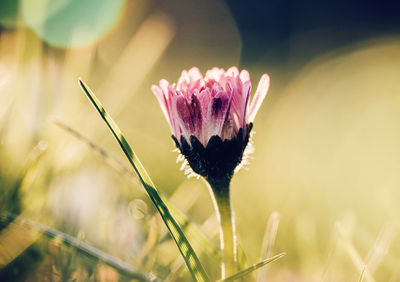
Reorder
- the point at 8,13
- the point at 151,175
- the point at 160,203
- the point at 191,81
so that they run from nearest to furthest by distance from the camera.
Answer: the point at 160,203 → the point at 191,81 → the point at 151,175 → the point at 8,13

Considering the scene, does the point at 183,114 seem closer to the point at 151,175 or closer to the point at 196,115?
the point at 196,115

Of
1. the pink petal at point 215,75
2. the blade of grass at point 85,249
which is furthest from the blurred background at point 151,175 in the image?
the pink petal at point 215,75

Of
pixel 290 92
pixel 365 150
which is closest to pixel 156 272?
pixel 365 150

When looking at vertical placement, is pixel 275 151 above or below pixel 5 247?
above

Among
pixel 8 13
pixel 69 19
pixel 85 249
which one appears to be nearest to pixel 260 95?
pixel 85 249

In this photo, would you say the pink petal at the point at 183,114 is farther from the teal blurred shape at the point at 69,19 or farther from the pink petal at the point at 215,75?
the teal blurred shape at the point at 69,19

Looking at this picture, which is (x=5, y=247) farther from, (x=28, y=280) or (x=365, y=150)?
(x=365, y=150)
